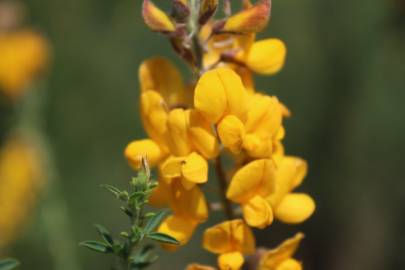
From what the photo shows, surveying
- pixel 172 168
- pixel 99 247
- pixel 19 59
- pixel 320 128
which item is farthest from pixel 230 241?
pixel 320 128

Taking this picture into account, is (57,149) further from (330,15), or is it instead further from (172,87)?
(172,87)

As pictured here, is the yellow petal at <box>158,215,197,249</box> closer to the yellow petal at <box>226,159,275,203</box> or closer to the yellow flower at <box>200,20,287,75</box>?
the yellow petal at <box>226,159,275,203</box>

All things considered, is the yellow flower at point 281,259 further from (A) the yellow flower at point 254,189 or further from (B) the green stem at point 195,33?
(B) the green stem at point 195,33

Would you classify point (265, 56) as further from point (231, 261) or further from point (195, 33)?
point (231, 261)

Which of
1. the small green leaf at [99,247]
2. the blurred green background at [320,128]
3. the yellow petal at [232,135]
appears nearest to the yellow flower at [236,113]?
the yellow petal at [232,135]

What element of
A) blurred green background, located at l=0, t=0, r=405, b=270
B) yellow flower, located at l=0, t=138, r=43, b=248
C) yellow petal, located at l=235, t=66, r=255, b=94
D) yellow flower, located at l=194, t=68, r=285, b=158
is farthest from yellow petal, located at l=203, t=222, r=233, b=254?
blurred green background, located at l=0, t=0, r=405, b=270
